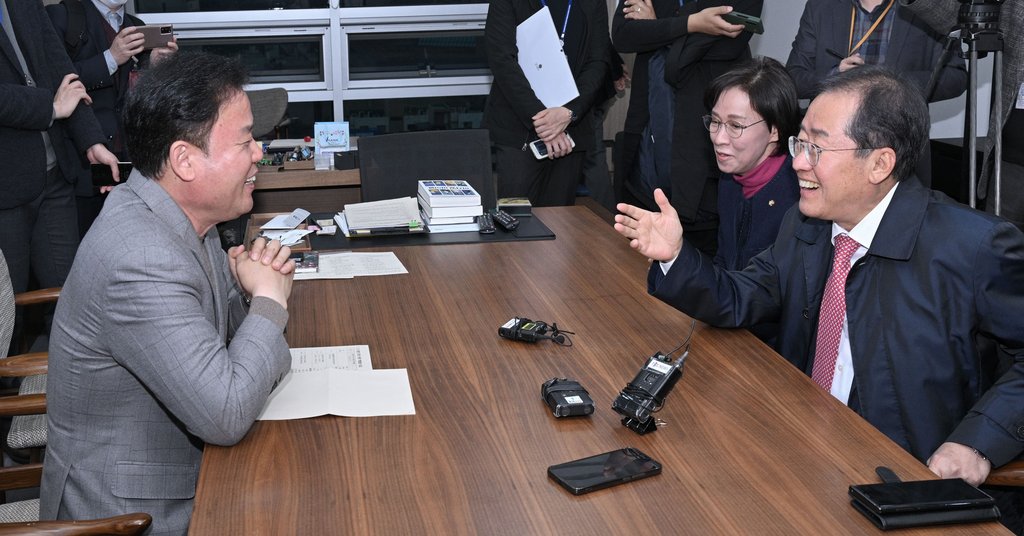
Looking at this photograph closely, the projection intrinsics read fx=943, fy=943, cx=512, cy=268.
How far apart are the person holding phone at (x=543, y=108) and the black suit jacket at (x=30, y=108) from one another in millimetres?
1682

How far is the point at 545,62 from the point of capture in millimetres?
4148

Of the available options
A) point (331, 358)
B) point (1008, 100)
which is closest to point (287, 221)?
point (331, 358)

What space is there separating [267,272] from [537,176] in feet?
8.04

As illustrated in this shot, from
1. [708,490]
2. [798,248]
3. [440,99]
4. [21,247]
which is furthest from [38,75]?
[440,99]

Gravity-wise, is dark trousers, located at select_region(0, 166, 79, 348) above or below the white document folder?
below

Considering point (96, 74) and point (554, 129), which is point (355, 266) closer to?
point (554, 129)

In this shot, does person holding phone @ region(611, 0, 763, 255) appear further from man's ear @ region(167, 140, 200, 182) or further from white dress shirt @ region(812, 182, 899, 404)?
man's ear @ region(167, 140, 200, 182)

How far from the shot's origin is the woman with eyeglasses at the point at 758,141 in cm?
274

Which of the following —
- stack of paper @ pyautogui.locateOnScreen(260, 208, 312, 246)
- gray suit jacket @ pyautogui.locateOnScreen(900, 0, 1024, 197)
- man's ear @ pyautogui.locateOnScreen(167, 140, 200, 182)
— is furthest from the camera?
stack of paper @ pyautogui.locateOnScreen(260, 208, 312, 246)

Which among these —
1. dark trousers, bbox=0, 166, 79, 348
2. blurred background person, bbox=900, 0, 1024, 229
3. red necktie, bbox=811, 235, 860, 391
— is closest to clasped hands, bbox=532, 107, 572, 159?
blurred background person, bbox=900, 0, 1024, 229

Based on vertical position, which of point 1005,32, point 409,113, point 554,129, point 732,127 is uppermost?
point 1005,32

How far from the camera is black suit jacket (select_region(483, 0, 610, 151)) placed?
13.4 feet

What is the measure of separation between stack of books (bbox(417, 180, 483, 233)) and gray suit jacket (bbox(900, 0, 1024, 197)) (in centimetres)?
150

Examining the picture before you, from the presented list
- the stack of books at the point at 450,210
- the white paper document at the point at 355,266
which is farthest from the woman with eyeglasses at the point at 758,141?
the white paper document at the point at 355,266
